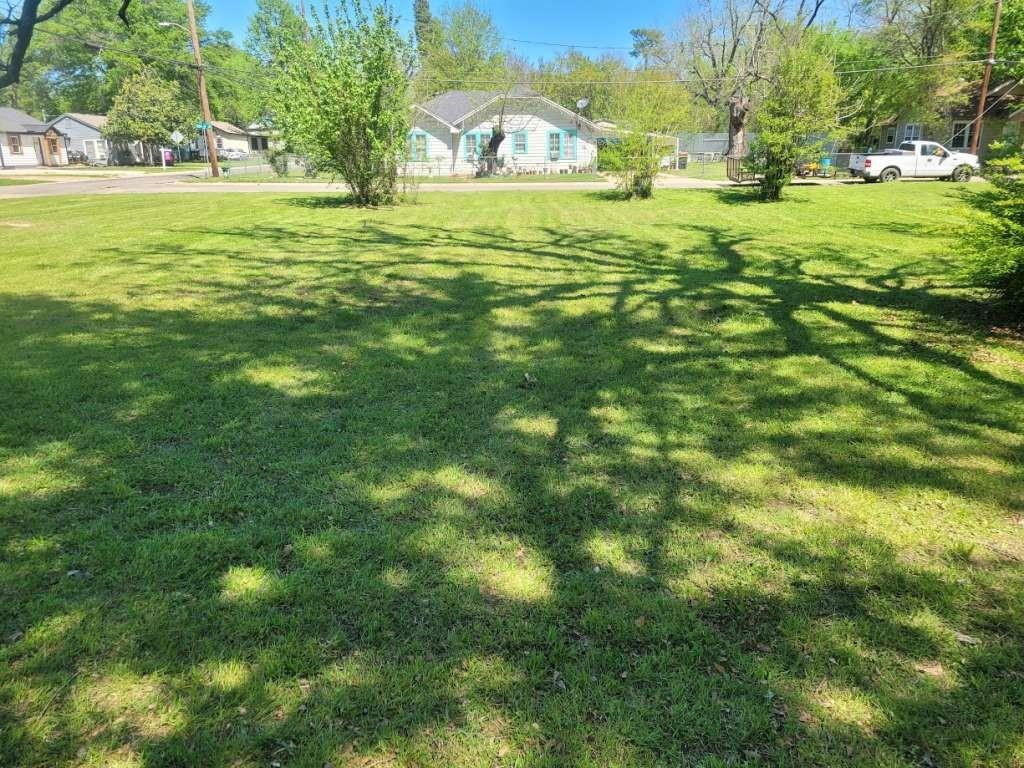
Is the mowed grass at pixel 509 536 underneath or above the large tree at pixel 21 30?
underneath

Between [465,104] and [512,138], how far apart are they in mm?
3508

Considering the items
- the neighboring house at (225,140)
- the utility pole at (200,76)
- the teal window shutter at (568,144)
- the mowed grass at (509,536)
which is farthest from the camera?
the neighboring house at (225,140)

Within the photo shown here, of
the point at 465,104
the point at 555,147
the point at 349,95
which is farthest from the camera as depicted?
the point at 555,147

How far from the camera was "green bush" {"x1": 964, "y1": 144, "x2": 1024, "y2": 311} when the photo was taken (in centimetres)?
591

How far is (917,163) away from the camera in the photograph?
26.5m

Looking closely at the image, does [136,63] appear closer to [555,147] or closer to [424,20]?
[424,20]

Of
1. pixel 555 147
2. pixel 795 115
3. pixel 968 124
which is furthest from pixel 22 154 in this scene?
pixel 968 124

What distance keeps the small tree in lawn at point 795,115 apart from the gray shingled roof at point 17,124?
58.2 metres

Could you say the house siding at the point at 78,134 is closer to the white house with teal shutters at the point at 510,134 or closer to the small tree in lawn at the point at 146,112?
the small tree in lawn at the point at 146,112

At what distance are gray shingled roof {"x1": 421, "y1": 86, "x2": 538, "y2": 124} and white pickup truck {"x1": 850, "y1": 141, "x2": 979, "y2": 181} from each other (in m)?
20.3

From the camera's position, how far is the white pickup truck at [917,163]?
1028 inches

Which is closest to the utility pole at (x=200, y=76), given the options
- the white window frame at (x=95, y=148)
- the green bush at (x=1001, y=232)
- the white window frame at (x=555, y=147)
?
the white window frame at (x=555, y=147)

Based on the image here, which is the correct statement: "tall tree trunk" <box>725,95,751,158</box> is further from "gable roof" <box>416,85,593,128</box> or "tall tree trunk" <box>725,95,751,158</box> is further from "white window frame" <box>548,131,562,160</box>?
"white window frame" <box>548,131,562,160</box>

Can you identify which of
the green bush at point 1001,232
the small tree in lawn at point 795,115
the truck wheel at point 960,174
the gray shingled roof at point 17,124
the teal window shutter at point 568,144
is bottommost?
the green bush at point 1001,232
